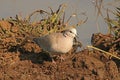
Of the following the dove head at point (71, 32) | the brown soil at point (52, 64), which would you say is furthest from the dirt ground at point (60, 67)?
the dove head at point (71, 32)

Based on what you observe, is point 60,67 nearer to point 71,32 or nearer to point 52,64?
point 52,64

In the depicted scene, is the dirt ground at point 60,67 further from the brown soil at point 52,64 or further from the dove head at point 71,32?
the dove head at point 71,32

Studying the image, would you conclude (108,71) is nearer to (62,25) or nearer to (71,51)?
(71,51)

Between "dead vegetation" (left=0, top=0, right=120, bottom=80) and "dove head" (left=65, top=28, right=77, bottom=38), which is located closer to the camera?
"dead vegetation" (left=0, top=0, right=120, bottom=80)

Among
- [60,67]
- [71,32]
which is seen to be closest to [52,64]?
[60,67]

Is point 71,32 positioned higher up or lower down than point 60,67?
higher up

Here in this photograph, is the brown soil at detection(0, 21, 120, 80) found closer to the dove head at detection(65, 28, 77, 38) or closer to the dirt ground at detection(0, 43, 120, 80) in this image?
the dirt ground at detection(0, 43, 120, 80)

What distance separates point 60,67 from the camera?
855cm

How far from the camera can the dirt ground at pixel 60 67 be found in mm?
8219

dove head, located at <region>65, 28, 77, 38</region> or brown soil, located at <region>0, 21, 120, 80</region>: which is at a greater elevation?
dove head, located at <region>65, 28, 77, 38</region>

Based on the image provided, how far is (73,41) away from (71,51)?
0.62 ft

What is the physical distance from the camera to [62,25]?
1017cm

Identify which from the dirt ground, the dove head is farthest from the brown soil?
the dove head

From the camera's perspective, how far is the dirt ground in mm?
8219
